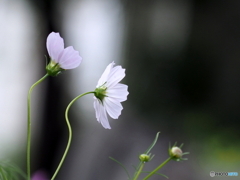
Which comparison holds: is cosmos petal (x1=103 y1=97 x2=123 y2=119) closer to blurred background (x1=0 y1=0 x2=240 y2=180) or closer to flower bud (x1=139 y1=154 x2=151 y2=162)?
flower bud (x1=139 y1=154 x2=151 y2=162)

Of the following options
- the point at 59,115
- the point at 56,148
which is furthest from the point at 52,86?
the point at 56,148

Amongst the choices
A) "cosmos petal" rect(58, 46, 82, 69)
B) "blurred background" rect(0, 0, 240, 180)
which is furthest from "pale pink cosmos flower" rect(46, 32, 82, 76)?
"blurred background" rect(0, 0, 240, 180)

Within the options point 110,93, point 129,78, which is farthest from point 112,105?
point 129,78

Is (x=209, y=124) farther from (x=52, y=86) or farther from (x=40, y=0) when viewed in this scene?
(x=40, y=0)

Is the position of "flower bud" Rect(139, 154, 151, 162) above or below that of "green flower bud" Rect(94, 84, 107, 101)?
below

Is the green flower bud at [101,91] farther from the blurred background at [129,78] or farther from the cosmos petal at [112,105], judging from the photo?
the blurred background at [129,78]

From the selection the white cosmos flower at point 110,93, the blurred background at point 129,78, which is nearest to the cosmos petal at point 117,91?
the white cosmos flower at point 110,93
